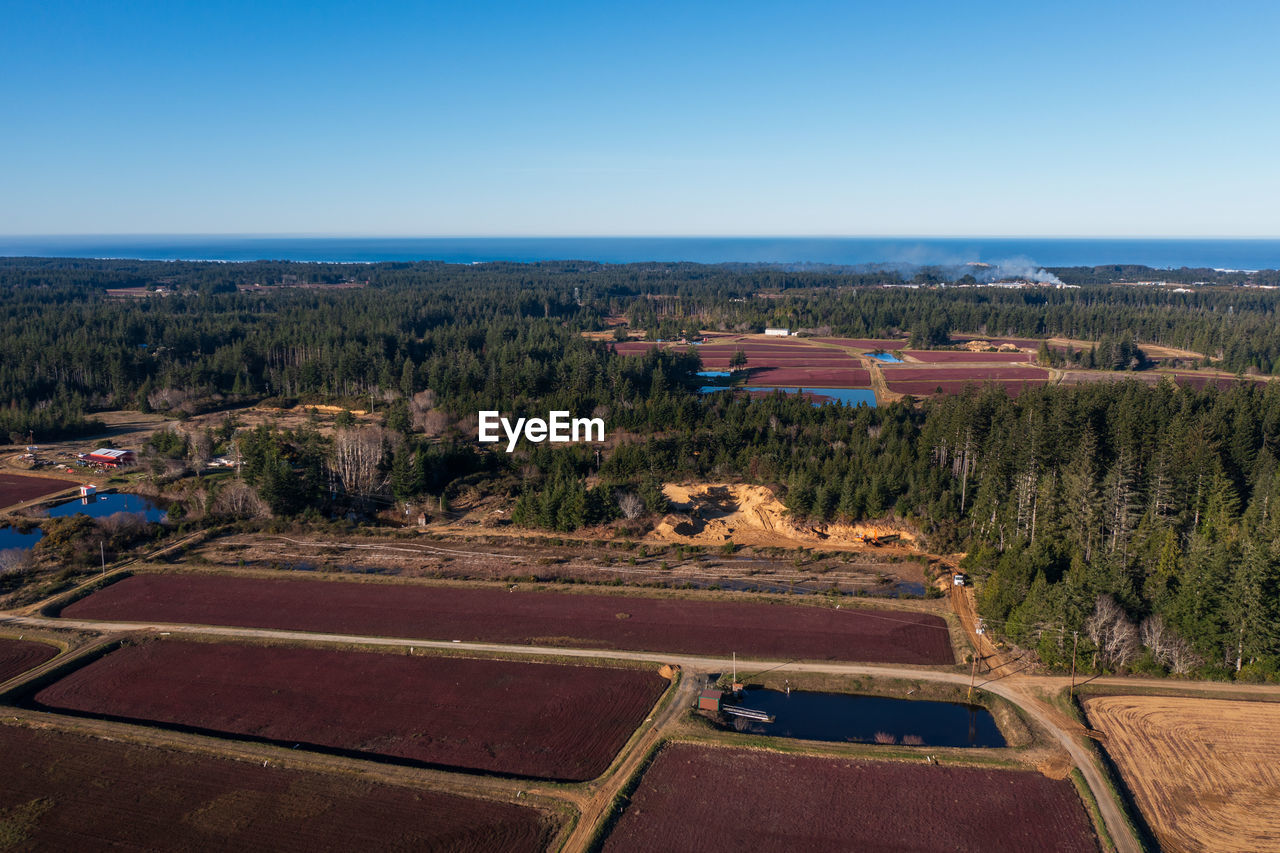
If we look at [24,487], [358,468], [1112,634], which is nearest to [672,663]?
[1112,634]

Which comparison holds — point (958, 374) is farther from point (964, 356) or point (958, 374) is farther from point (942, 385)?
point (964, 356)

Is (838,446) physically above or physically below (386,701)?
above

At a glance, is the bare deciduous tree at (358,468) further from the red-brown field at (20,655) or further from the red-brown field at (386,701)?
the red-brown field at (20,655)

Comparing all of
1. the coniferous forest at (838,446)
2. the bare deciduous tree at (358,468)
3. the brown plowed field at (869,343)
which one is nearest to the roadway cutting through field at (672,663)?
the coniferous forest at (838,446)

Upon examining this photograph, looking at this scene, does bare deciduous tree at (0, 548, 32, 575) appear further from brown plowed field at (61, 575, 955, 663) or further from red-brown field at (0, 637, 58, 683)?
red-brown field at (0, 637, 58, 683)

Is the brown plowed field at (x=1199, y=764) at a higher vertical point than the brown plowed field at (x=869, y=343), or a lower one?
lower

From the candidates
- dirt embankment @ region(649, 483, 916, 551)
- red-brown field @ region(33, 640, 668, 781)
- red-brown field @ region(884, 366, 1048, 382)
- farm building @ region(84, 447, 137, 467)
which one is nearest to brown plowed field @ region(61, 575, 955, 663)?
red-brown field @ region(33, 640, 668, 781)
